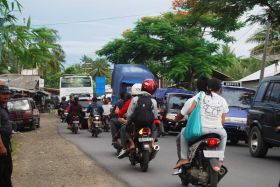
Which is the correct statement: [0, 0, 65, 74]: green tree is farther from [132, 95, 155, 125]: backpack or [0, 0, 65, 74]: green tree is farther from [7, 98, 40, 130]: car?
[7, 98, 40, 130]: car

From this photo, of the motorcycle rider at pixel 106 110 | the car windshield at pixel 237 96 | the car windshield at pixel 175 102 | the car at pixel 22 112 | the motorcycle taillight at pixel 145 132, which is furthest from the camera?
the car at pixel 22 112

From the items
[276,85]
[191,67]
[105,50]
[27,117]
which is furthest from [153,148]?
[105,50]

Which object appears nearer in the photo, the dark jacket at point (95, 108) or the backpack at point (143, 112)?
the backpack at point (143, 112)

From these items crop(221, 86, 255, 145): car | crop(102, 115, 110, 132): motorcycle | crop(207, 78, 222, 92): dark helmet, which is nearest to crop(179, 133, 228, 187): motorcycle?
crop(207, 78, 222, 92): dark helmet

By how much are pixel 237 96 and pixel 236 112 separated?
1003 millimetres

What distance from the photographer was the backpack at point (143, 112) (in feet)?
36.2

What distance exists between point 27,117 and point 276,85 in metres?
16.7

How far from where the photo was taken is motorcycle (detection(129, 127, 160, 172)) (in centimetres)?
1095

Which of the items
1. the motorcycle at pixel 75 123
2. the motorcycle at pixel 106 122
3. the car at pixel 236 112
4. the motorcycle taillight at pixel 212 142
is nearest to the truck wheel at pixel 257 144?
the car at pixel 236 112

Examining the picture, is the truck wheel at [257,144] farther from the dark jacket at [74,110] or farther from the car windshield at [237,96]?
the dark jacket at [74,110]

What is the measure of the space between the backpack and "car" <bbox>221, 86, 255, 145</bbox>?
745cm

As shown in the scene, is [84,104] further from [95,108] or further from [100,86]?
[100,86]

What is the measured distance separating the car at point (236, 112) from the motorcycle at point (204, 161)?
9.96 meters

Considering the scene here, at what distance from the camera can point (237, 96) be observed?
763 inches
